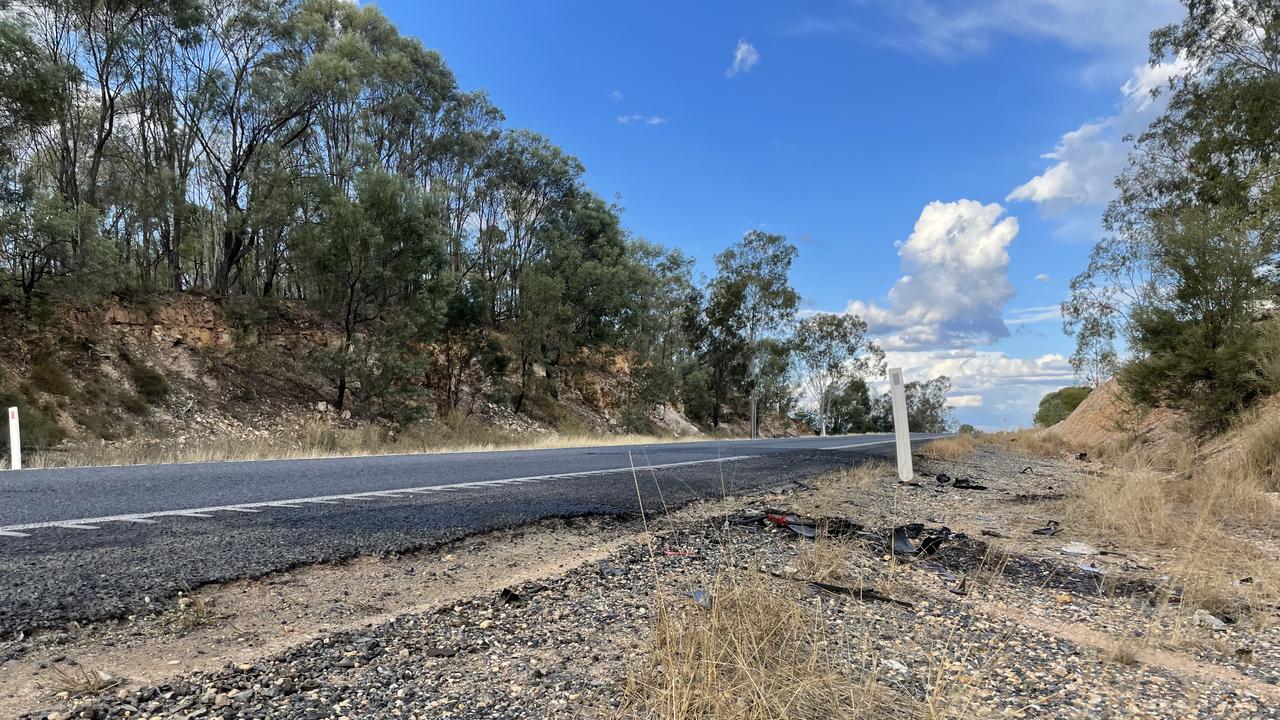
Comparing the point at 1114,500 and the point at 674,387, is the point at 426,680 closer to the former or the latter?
the point at 1114,500

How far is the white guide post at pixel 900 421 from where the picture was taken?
7.26 m

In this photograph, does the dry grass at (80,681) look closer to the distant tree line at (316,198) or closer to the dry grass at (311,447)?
the dry grass at (311,447)

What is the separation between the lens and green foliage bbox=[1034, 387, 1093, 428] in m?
51.5

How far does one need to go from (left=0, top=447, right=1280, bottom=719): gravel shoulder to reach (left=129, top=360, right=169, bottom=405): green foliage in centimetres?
1695

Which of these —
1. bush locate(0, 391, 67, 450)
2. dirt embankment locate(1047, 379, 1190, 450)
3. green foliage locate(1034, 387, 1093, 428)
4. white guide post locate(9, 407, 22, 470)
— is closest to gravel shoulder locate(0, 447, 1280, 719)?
white guide post locate(9, 407, 22, 470)

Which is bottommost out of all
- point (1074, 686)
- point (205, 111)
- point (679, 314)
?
point (1074, 686)

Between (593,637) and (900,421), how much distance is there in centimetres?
619

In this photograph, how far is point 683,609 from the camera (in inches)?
98.6

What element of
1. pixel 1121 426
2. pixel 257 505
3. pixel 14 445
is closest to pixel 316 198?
pixel 14 445

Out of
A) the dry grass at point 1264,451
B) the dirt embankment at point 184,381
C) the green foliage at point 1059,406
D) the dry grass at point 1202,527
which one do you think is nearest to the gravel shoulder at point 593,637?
the dry grass at point 1202,527

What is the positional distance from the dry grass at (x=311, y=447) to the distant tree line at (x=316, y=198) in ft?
5.60

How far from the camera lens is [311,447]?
531 inches

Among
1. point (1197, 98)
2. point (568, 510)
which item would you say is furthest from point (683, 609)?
point (1197, 98)

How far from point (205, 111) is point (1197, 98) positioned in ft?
103
